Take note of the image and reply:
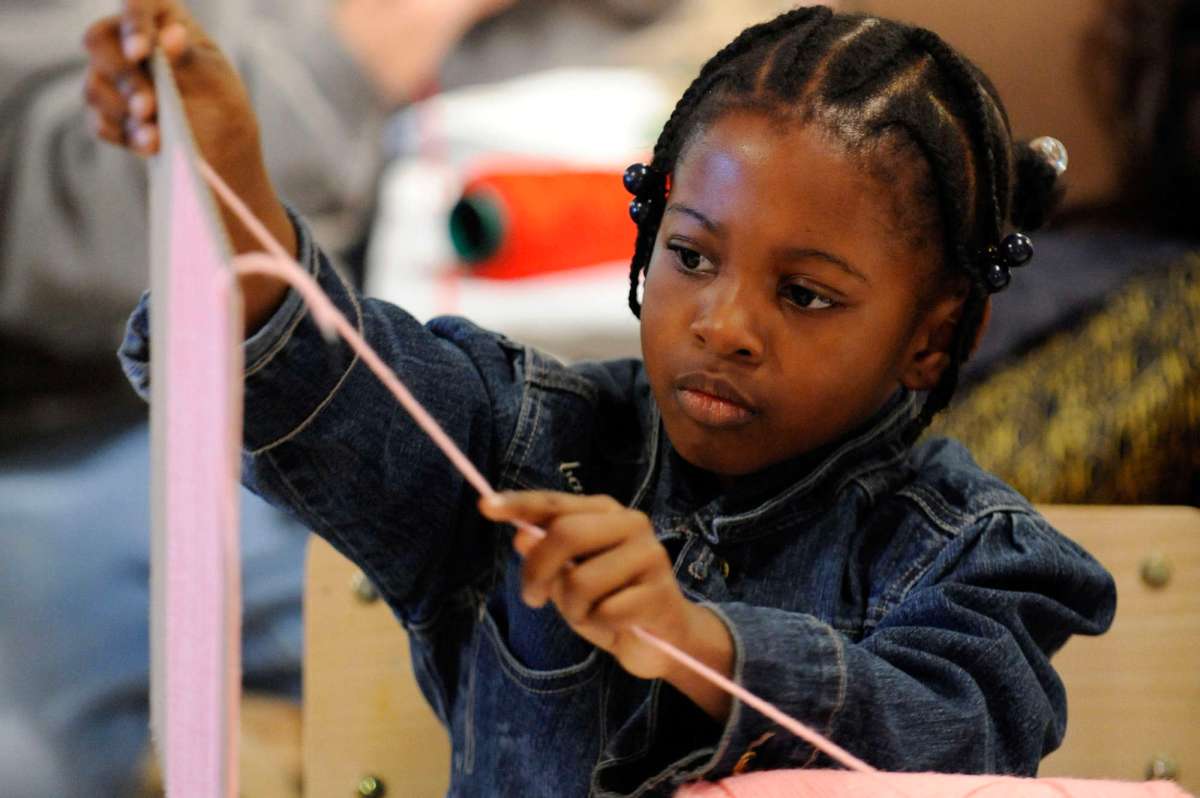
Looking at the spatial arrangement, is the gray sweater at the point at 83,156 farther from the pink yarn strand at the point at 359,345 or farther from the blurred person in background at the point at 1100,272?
the pink yarn strand at the point at 359,345

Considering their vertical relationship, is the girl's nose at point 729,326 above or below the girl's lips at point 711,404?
above

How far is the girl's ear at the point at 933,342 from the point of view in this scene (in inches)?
28.0

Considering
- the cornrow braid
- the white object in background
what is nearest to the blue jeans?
the white object in background

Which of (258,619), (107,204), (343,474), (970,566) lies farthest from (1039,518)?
(107,204)

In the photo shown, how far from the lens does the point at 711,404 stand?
67cm

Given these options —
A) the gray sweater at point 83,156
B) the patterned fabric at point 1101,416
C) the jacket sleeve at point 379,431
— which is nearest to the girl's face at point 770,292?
the jacket sleeve at point 379,431

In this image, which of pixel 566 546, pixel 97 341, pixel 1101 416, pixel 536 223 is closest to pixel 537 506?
pixel 566 546

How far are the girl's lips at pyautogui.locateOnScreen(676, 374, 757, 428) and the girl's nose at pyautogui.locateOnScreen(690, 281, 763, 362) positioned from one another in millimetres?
19

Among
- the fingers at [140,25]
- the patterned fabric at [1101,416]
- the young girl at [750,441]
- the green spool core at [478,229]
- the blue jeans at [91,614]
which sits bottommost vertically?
the blue jeans at [91,614]

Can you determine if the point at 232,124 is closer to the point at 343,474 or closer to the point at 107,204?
the point at 343,474

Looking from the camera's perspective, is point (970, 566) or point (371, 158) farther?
point (371, 158)

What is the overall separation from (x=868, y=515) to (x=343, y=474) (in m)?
0.27

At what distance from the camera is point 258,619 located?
4.50 ft

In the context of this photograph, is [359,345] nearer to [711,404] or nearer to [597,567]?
[597,567]
